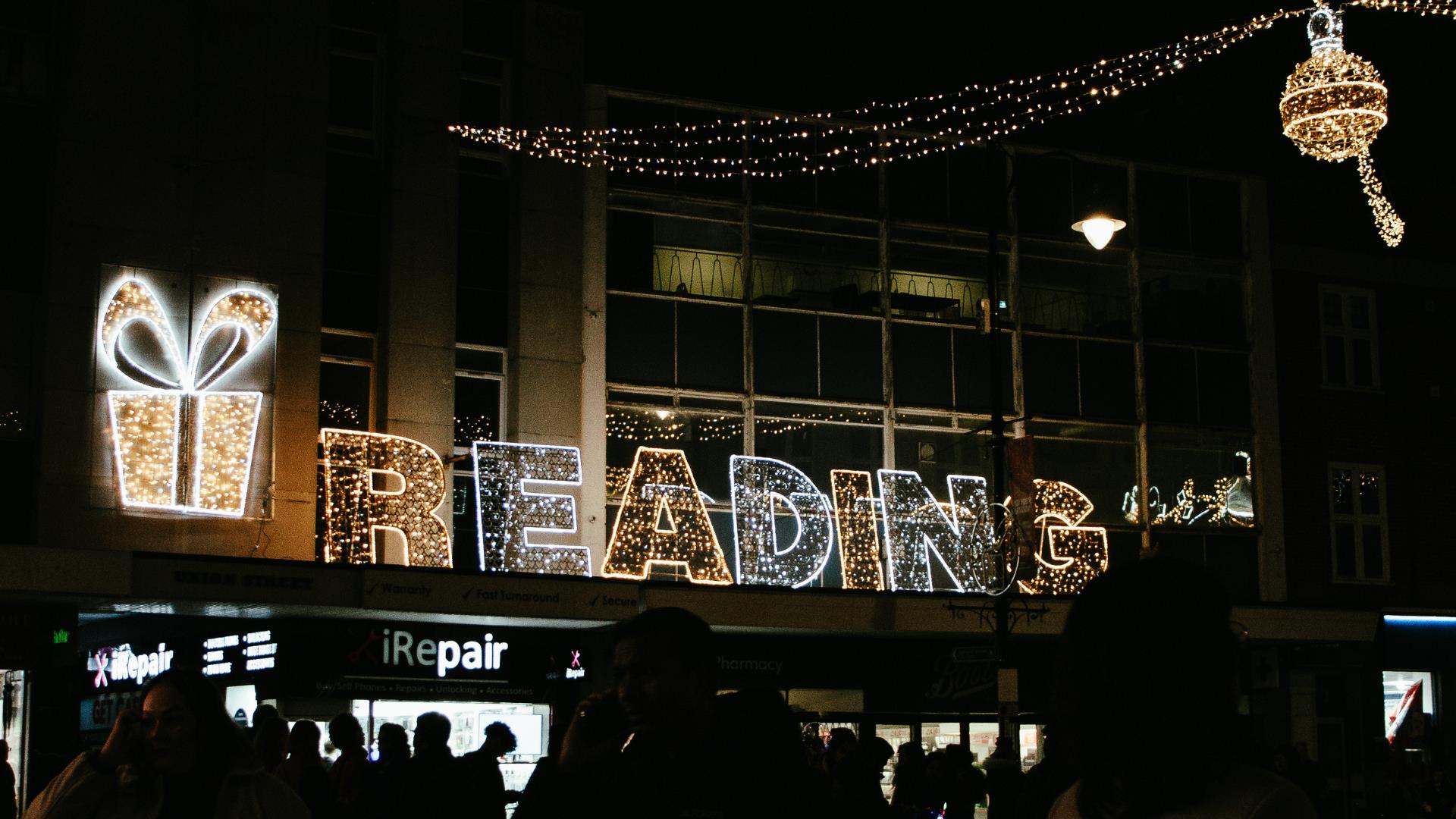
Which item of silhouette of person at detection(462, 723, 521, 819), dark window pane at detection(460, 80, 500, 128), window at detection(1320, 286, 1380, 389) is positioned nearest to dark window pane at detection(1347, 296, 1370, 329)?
window at detection(1320, 286, 1380, 389)

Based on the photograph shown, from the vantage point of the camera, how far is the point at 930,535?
27.4 metres

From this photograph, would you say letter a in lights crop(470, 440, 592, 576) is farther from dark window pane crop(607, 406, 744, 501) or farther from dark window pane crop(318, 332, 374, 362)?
dark window pane crop(318, 332, 374, 362)

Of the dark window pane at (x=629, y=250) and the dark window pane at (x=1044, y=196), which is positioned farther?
the dark window pane at (x=1044, y=196)

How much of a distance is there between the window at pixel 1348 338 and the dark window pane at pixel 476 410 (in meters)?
15.7

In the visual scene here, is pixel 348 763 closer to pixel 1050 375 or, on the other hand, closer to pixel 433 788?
pixel 433 788

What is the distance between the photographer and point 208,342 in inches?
907

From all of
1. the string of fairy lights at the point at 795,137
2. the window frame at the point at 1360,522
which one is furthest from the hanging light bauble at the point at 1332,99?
the window frame at the point at 1360,522

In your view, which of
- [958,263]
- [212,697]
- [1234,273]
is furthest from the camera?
[1234,273]

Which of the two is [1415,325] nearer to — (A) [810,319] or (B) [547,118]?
(A) [810,319]

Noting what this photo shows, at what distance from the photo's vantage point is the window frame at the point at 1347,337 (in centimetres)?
3212

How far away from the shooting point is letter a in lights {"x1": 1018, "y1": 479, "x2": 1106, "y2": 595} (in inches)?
1116

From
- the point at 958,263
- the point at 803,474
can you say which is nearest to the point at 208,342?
the point at 803,474

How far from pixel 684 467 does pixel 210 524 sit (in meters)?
6.87

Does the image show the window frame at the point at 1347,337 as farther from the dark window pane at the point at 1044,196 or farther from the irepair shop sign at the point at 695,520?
the irepair shop sign at the point at 695,520
